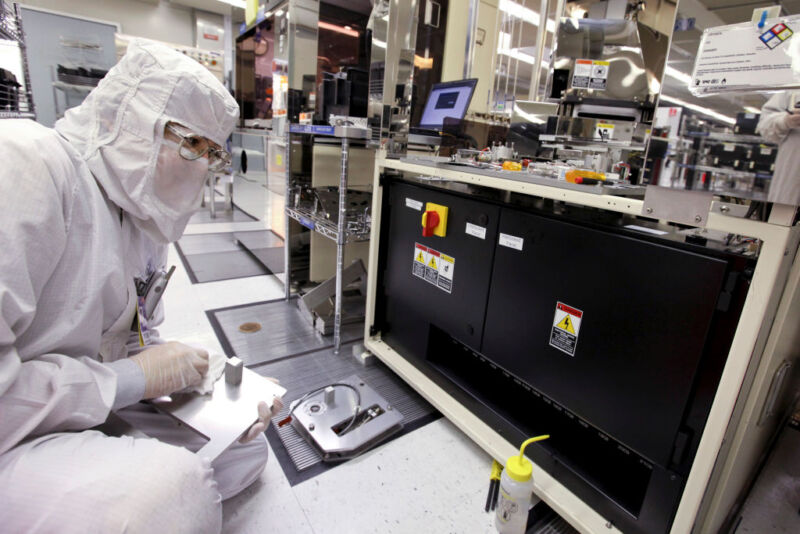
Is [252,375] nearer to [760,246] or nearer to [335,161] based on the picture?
[760,246]

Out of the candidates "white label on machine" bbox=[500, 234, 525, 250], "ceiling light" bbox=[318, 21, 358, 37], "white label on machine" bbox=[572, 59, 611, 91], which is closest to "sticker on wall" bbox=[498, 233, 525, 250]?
"white label on machine" bbox=[500, 234, 525, 250]

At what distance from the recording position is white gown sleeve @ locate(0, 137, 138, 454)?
0.62 metres

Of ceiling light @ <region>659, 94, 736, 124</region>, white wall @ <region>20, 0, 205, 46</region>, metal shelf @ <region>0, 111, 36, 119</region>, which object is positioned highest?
white wall @ <region>20, 0, 205, 46</region>

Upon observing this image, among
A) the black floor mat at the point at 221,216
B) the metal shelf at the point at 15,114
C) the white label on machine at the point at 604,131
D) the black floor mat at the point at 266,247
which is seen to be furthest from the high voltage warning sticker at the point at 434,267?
Result: the black floor mat at the point at 221,216

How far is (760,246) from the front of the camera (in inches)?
28.0

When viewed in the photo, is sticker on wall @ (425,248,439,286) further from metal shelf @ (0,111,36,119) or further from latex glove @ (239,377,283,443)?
metal shelf @ (0,111,36,119)

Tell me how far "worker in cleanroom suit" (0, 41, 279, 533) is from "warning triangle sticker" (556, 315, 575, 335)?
877mm

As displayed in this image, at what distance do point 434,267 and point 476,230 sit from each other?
0.25 m

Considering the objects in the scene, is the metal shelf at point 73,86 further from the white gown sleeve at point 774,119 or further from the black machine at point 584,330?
the white gown sleeve at point 774,119

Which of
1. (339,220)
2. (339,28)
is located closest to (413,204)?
(339,220)

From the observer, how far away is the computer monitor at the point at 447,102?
5.52 ft

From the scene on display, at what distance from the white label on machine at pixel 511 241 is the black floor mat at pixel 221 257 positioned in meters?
1.88

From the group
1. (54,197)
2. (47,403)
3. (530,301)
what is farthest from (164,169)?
(530,301)

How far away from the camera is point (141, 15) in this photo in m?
6.65
